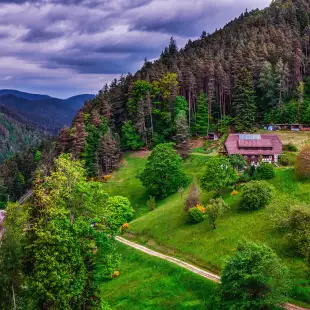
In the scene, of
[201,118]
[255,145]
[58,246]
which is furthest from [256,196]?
[201,118]

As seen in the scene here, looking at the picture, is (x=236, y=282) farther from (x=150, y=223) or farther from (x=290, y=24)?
(x=290, y=24)

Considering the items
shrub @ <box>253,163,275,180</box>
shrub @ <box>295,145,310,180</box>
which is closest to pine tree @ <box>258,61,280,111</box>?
shrub @ <box>253,163,275,180</box>

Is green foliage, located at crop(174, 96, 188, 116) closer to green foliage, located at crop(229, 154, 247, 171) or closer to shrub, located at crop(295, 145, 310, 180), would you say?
green foliage, located at crop(229, 154, 247, 171)

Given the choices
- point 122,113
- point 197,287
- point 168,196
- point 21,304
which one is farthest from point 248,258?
point 122,113

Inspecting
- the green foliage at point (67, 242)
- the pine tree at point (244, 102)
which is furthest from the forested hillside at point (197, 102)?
the green foliage at point (67, 242)

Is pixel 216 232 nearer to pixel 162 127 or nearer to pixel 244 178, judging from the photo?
pixel 244 178

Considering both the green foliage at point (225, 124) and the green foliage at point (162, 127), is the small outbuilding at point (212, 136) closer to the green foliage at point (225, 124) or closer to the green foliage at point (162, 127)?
the green foliage at point (225, 124)

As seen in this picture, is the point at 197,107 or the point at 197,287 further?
the point at 197,107
